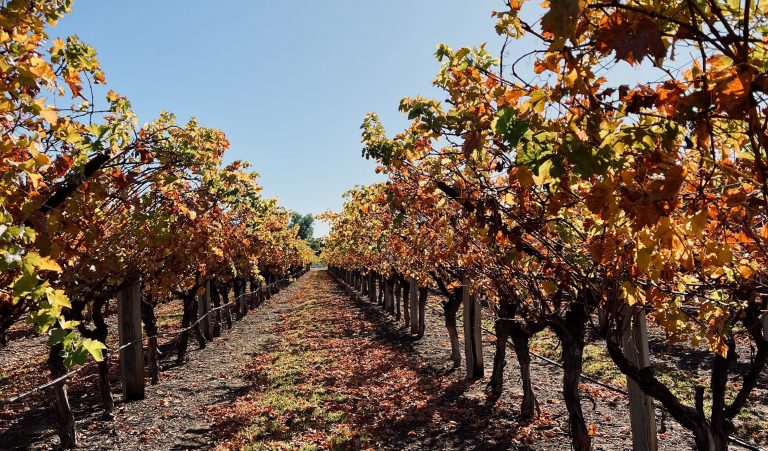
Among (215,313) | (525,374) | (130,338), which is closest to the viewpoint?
(525,374)

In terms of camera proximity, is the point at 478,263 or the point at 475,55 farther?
the point at 478,263

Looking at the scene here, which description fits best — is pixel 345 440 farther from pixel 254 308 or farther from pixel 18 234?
pixel 254 308

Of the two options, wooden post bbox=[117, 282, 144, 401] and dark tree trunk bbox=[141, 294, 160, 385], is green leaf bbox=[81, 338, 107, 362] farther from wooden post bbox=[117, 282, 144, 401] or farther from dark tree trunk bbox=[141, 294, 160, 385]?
dark tree trunk bbox=[141, 294, 160, 385]

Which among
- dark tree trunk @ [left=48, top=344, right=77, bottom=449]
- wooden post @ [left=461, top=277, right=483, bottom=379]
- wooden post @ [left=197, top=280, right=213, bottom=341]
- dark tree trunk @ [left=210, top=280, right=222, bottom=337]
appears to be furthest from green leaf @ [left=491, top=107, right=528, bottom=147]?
dark tree trunk @ [left=210, top=280, right=222, bottom=337]

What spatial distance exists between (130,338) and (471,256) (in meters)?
8.16

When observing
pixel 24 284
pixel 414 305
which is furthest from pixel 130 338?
pixel 414 305

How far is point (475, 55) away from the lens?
4.17m

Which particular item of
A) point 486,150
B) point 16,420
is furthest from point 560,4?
point 16,420

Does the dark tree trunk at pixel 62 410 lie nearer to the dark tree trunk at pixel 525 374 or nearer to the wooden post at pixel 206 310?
the dark tree trunk at pixel 525 374

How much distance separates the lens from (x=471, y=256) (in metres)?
6.83


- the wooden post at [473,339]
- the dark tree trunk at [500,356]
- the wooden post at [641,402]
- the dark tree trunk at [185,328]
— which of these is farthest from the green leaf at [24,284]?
the dark tree trunk at [185,328]

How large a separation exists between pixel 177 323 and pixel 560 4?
26.3 m

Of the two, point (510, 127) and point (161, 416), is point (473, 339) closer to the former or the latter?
point (161, 416)

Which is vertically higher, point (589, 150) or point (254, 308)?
point (589, 150)
